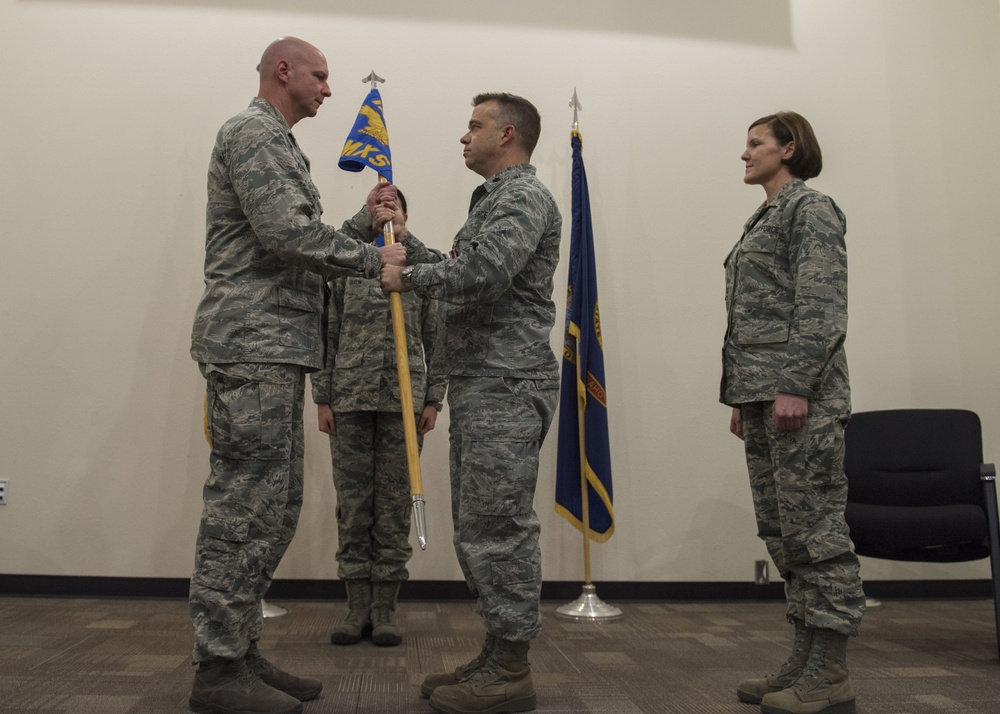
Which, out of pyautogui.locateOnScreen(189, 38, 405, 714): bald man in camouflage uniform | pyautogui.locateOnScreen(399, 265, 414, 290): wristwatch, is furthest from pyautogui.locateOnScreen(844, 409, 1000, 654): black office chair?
pyautogui.locateOnScreen(189, 38, 405, 714): bald man in camouflage uniform

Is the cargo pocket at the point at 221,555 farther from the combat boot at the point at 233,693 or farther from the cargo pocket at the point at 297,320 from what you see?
the cargo pocket at the point at 297,320

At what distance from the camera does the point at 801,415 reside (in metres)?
2.15

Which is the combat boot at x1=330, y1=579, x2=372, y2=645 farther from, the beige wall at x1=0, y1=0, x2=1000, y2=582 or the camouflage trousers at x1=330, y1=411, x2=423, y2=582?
the beige wall at x1=0, y1=0, x2=1000, y2=582

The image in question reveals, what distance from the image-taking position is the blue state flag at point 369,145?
256 centimetres

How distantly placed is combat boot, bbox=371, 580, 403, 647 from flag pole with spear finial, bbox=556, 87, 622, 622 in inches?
33.4

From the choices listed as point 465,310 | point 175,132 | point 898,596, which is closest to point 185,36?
point 175,132

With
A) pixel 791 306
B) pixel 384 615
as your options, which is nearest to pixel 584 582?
pixel 384 615

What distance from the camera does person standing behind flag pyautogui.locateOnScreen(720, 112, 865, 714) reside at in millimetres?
2121

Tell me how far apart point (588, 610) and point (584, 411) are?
2.87 ft

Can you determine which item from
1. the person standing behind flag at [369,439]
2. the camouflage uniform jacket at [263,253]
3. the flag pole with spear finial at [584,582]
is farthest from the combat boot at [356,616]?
the camouflage uniform jacket at [263,253]

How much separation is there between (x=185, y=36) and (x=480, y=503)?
10.3 ft

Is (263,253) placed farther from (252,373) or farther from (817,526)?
(817,526)

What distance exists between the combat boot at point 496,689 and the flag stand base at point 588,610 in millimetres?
1387

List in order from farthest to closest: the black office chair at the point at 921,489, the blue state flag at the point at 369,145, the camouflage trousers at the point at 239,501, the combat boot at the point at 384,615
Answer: the black office chair at the point at 921,489 → the combat boot at the point at 384,615 → the blue state flag at the point at 369,145 → the camouflage trousers at the point at 239,501
